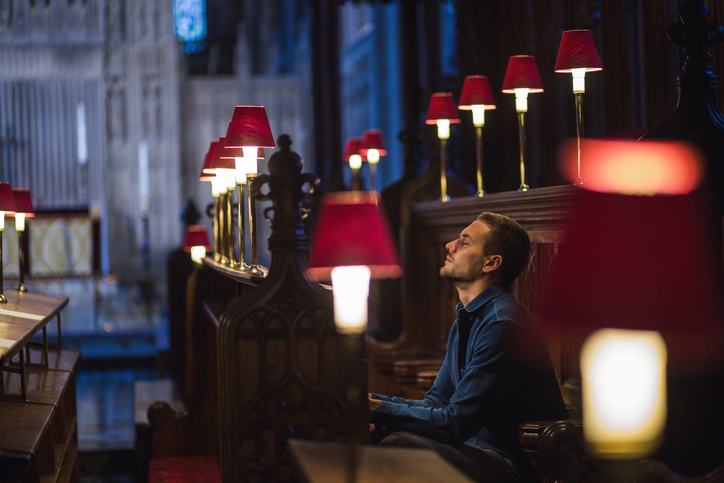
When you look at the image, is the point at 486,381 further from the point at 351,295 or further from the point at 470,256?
the point at 351,295

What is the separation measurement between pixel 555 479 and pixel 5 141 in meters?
13.1

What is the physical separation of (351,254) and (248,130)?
162 cm

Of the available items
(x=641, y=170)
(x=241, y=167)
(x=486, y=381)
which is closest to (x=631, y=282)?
(x=641, y=170)

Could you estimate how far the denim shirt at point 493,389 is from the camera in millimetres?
2104

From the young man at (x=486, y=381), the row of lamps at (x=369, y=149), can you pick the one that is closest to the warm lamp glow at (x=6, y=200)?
the young man at (x=486, y=381)

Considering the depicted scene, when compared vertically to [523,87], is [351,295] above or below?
below

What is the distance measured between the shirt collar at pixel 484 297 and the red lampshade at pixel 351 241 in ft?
2.73

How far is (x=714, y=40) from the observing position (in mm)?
2256

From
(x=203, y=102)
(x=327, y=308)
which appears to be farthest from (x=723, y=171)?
(x=203, y=102)

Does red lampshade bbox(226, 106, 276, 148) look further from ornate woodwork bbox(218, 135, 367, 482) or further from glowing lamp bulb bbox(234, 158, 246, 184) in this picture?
ornate woodwork bbox(218, 135, 367, 482)

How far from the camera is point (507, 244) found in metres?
2.27

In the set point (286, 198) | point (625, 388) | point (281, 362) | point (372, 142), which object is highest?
point (372, 142)

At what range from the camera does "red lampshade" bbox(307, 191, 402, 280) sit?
4.72 feet

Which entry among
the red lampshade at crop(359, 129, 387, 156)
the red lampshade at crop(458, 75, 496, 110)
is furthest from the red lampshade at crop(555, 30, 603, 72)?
the red lampshade at crop(359, 129, 387, 156)
